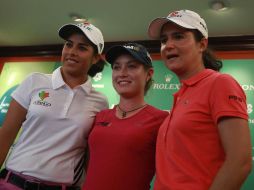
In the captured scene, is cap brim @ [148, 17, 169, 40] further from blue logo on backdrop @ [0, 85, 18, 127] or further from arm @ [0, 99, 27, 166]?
blue logo on backdrop @ [0, 85, 18, 127]

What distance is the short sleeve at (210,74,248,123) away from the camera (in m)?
0.90

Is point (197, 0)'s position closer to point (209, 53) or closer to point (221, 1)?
point (221, 1)

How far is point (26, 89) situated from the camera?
4.80 ft

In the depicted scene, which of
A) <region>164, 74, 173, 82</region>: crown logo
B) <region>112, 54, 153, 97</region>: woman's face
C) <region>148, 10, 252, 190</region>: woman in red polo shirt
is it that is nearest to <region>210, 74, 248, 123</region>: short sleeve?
<region>148, 10, 252, 190</region>: woman in red polo shirt

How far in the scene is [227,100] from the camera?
914mm

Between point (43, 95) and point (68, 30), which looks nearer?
Result: point (43, 95)

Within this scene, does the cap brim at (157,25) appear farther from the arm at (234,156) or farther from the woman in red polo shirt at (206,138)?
the arm at (234,156)

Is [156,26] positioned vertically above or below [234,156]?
above

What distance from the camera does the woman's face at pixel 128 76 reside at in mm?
1452

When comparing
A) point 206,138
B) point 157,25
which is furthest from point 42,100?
point 206,138

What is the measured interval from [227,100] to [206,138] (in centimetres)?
14

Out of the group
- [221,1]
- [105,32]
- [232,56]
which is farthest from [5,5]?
[232,56]

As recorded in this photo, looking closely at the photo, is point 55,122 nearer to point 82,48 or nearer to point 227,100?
point 82,48

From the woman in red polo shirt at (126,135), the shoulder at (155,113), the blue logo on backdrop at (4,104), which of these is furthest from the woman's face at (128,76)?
the blue logo on backdrop at (4,104)
